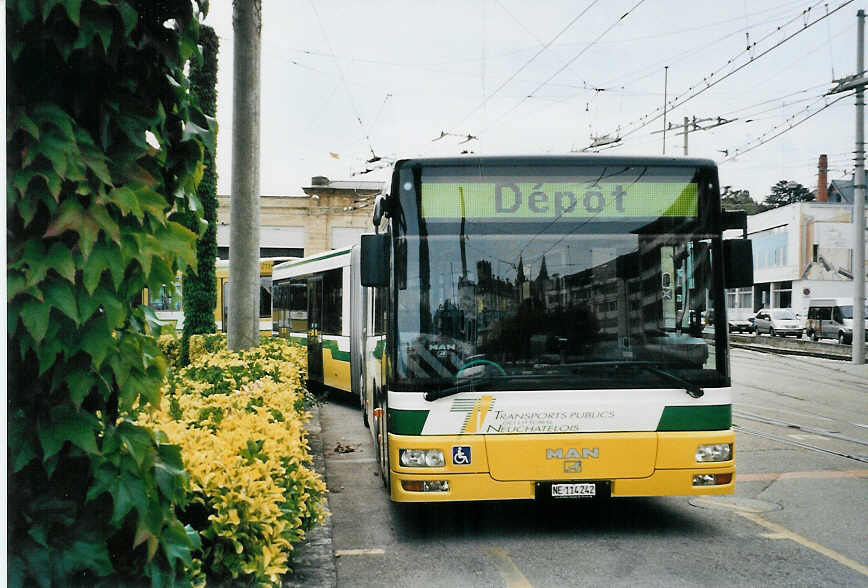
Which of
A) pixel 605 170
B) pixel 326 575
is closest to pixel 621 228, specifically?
pixel 605 170

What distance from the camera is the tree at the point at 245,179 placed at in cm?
1184

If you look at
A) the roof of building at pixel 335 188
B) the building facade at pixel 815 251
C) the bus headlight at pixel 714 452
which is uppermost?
the roof of building at pixel 335 188

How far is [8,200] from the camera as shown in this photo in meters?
2.33

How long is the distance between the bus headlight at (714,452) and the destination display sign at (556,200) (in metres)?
1.81

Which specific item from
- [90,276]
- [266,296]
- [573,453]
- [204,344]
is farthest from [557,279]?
[266,296]

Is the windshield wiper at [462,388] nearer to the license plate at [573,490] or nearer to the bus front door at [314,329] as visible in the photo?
the license plate at [573,490]

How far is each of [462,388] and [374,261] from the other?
1.20m

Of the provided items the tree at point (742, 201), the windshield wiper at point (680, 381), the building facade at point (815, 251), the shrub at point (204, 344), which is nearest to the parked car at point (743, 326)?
the building facade at point (815, 251)

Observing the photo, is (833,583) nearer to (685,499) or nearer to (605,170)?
(685,499)

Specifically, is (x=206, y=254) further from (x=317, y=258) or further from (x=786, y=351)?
(x=786, y=351)

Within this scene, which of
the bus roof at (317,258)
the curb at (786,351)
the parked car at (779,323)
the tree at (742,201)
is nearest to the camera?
the bus roof at (317,258)

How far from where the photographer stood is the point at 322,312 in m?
17.5

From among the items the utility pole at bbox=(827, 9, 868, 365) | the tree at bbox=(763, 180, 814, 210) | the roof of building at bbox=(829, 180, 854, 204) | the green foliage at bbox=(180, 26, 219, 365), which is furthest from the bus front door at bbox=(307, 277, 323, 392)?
the tree at bbox=(763, 180, 814, 210)

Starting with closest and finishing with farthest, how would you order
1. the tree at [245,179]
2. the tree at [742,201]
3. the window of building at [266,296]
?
the tree at [245,179]
the window of building at [266,296]
the tree at [742,201]
